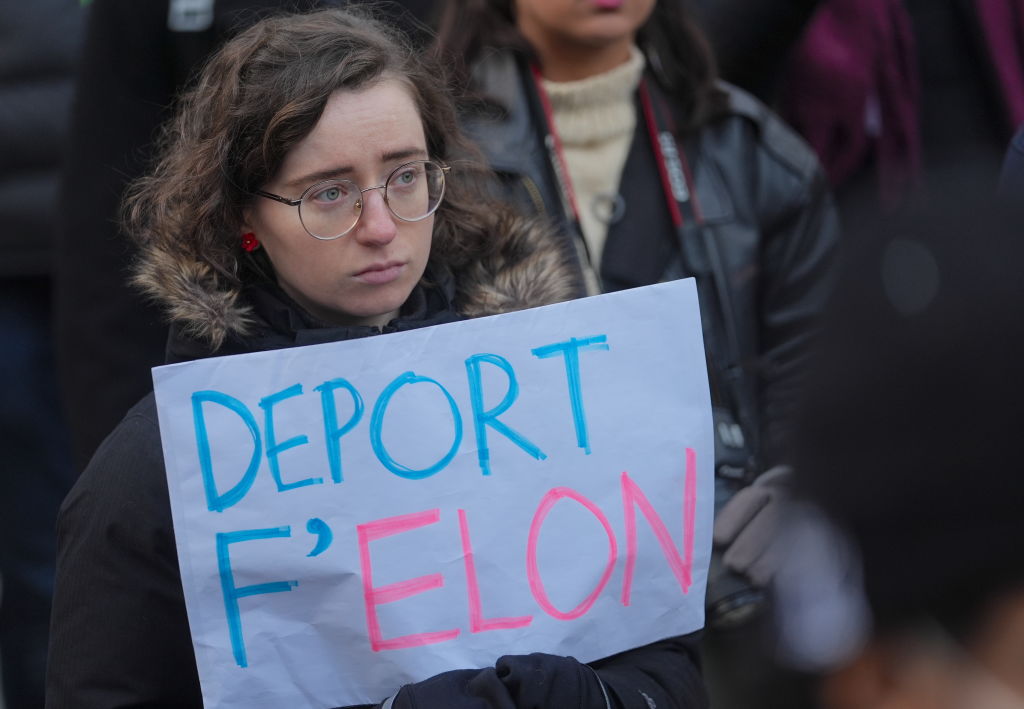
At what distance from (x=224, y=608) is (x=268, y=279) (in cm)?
49

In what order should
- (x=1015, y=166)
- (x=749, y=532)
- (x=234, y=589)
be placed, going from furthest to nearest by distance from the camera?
(x=1015, y=166) < (x=749, y=532) < (x=234, y=589)

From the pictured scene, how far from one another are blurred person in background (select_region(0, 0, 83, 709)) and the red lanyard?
125 centimetres

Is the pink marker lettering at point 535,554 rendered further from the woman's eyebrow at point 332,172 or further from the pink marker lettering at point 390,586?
the woman's eyebrow at point 332,172

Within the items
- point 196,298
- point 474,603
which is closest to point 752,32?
point 196,298

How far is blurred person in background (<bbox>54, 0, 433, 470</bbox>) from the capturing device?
2.67m

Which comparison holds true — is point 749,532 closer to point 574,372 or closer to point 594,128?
point 574,372

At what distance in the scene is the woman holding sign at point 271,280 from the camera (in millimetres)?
1752

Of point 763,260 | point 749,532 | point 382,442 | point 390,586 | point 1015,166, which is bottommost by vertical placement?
point 749,532

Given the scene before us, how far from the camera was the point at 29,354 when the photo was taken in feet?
A: 11.0

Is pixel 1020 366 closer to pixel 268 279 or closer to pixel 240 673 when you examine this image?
pixel 240 673

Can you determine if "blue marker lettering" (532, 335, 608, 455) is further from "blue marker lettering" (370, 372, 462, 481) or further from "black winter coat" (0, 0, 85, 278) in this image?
"black winter coat" (0, 0, 85, 278)

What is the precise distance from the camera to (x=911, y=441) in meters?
0.85

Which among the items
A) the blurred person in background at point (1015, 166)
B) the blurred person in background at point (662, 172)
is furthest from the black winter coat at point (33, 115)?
the blurred person in background at point (1015, 166)

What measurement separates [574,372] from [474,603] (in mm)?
330
